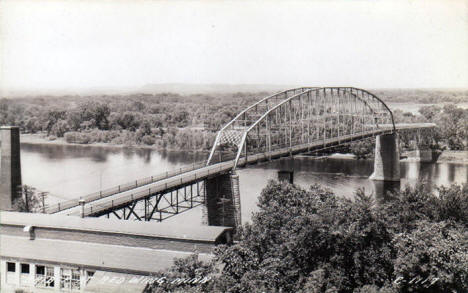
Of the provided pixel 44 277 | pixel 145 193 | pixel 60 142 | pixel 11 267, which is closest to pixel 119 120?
pixel 60 142

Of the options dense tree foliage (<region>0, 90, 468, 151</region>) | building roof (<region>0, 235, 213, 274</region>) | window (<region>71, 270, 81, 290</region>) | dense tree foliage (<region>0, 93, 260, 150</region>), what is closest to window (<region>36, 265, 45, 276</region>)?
building roof (<region>0, 235, 213, 274</region>)

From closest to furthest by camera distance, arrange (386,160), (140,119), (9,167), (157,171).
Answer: (9,167), (157,171), (386,160), (140,119)

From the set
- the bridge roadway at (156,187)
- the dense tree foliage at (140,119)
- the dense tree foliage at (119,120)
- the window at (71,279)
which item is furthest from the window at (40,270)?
the dense tree foliage at (119,120)

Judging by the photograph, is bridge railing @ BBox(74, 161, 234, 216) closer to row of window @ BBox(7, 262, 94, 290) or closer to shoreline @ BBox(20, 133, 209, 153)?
row of window @ BBox(7, 262, 94, 290)

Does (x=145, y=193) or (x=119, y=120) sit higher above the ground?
(x=119, y=120)

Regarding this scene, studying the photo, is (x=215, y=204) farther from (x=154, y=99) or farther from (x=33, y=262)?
(x=154, y=99)

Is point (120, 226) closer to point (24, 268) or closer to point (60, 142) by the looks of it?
point (24, 268)
